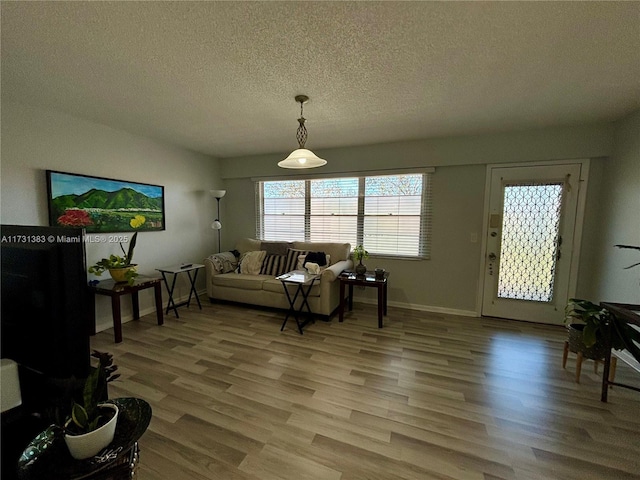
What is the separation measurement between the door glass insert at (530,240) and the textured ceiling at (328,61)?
830 mm

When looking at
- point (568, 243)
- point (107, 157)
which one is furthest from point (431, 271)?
point (107, 157)

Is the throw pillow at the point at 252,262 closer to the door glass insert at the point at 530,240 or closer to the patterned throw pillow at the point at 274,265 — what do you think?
the patterned throw pillow at the point at 274,265

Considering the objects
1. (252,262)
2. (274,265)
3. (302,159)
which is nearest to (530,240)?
(302,159)

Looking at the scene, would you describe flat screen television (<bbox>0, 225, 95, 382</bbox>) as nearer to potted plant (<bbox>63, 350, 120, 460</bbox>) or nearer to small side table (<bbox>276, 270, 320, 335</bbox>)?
potted plant (<bbox>63, 350, 120, 460</bbox>)

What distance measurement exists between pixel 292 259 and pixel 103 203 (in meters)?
2.42

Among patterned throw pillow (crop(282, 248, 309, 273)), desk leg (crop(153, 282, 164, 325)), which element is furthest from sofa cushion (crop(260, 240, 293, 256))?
desk leg (crop(153, 282, 164, 325))

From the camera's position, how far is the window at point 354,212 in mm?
3768

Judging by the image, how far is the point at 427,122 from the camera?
9.55 feet

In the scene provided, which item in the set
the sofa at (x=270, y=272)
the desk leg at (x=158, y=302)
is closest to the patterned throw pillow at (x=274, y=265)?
the sofa at (x=270, y=272)

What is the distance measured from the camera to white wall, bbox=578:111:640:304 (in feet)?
8.07

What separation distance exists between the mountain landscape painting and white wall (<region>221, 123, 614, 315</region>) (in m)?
2.48

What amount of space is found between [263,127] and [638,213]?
3857 millimetres

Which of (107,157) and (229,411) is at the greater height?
(107,157)

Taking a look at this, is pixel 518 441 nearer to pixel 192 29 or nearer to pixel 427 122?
pixel 427 122
